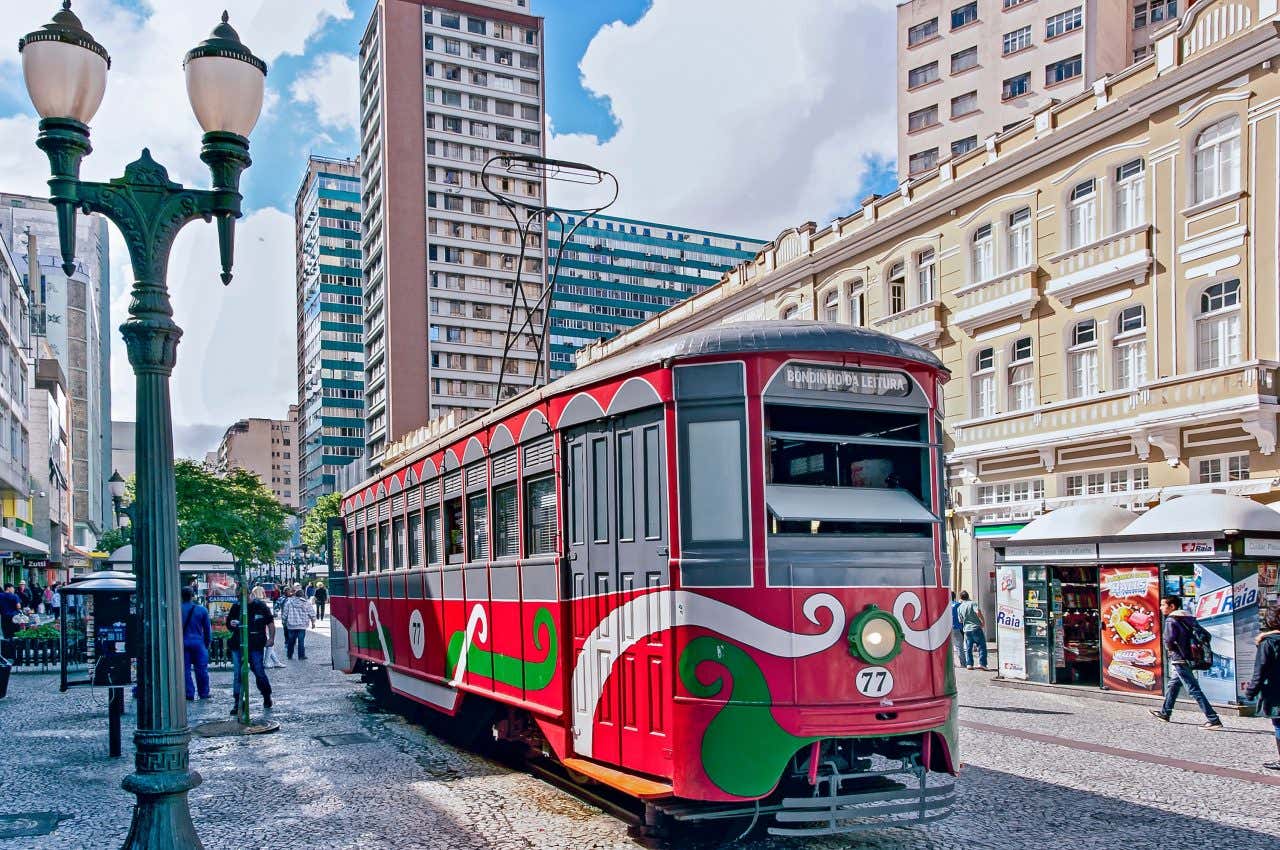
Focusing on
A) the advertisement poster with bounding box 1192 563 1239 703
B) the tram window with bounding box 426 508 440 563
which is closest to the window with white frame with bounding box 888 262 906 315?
the advertisement poster with bounding box 1192 563 1239 703

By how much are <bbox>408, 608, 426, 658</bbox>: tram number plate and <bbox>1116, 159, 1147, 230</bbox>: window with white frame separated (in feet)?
58.4

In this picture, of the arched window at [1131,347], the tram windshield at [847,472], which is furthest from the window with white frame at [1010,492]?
the tram windshield at [847,472]

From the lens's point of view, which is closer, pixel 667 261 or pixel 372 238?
pixel 372 238

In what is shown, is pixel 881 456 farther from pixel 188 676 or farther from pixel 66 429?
pixel 66 429

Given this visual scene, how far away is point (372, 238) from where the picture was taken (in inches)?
3533

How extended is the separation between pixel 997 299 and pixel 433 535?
61.8 feet

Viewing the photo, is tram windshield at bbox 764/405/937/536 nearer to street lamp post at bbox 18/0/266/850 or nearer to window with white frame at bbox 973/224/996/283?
street lamp post at bbox 18/0/266/850

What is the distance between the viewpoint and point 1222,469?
22109 millimetres

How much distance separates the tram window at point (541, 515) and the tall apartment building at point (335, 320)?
347 feet

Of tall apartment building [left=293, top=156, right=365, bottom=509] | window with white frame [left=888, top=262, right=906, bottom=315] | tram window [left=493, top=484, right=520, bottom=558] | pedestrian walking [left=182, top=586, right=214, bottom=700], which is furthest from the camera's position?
tall apartment building [left=293, top=156, right=365, bottom=509]

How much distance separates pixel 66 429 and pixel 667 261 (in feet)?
269

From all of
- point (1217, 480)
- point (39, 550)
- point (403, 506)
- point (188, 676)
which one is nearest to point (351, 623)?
point (188, 676)

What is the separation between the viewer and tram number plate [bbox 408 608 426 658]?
1322cm

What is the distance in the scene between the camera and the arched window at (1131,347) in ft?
78.7
